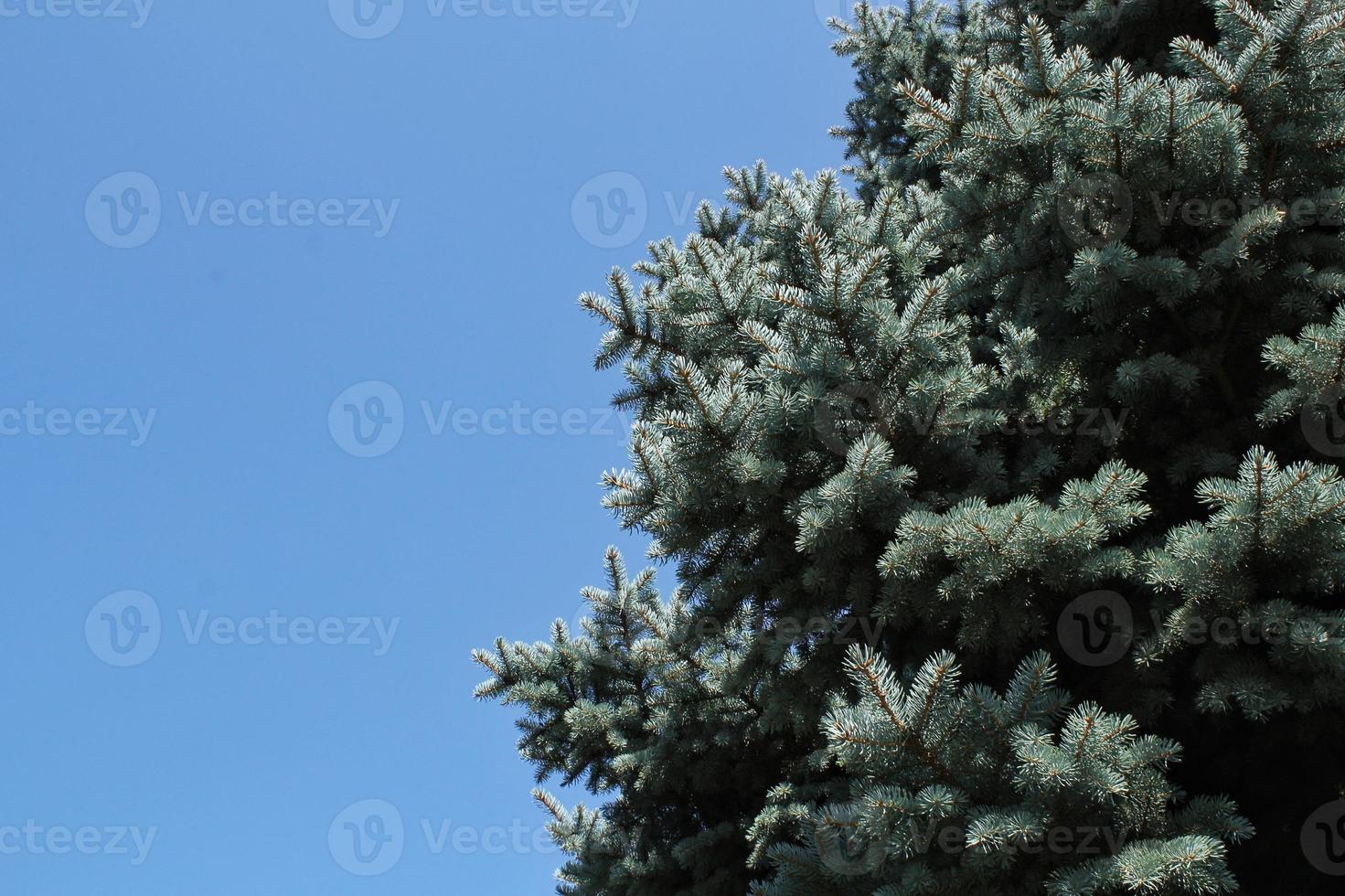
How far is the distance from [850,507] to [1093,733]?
1.21 m

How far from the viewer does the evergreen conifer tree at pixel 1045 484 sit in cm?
296

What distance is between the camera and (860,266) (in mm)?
3779

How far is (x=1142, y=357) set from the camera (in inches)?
163

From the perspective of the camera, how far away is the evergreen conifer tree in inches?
116

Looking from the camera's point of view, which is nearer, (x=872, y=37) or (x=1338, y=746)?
(x=1338, y=746)

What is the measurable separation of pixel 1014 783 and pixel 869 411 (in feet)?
5.35

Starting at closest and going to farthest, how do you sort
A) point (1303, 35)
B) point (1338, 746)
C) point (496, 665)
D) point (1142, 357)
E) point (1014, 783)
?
point (1014, 783) < point (1338, 746) < point (1303, 35) < point (1142, 357) < point (496, 665)

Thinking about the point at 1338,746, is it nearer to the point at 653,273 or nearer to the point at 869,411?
the point at 869,411

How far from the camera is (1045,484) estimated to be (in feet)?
13.9

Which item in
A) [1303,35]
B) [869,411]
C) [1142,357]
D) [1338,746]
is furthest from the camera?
[1142,357]

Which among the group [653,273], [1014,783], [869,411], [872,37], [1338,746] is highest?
[872,37]

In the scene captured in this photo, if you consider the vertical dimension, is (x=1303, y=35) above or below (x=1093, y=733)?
above

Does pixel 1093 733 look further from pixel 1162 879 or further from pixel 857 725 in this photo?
pixel 857 725

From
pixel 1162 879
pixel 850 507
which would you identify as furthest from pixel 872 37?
pixel 1162 879
